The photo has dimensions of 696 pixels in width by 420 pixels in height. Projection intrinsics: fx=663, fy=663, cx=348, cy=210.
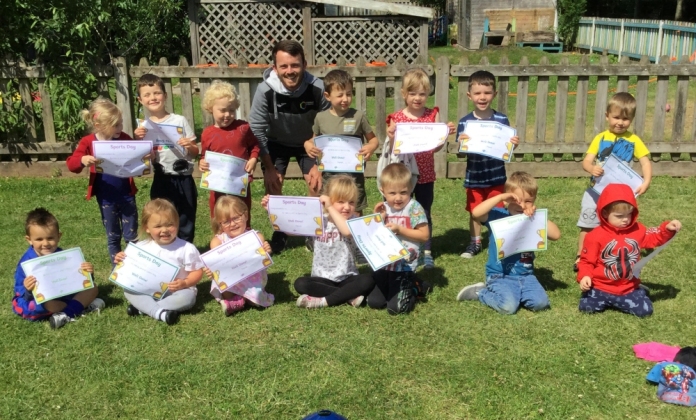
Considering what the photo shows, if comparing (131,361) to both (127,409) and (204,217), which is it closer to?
(127,409)

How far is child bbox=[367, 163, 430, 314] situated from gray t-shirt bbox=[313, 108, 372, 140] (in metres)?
0.83

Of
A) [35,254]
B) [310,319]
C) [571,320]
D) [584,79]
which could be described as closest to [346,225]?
[310,319]

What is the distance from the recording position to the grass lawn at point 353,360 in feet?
12.0

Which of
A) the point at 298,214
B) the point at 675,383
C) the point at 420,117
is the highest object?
the point at 420,117

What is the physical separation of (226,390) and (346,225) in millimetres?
1475

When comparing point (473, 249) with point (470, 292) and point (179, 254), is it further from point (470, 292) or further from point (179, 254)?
point (179, 254)

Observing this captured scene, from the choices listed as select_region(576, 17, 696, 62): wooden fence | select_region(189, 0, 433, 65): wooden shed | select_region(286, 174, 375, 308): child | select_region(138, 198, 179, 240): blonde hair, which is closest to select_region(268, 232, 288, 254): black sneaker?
select_region(286, 174, 375, 308): child

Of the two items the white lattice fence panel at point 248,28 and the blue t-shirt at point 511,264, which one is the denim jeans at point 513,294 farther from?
the white lattice fence panel at point 248,28

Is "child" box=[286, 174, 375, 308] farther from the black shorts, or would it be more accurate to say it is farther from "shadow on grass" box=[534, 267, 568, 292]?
"shadow on grass" box=[534, 267, 568, 292]

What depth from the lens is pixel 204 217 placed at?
7258 millimetres

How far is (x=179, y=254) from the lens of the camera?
189 inches

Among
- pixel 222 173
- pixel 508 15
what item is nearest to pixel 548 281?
pixel 222 173

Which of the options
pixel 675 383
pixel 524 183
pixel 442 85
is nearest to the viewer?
pixel 675 383

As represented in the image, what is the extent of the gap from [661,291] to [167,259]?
3.73 metres
